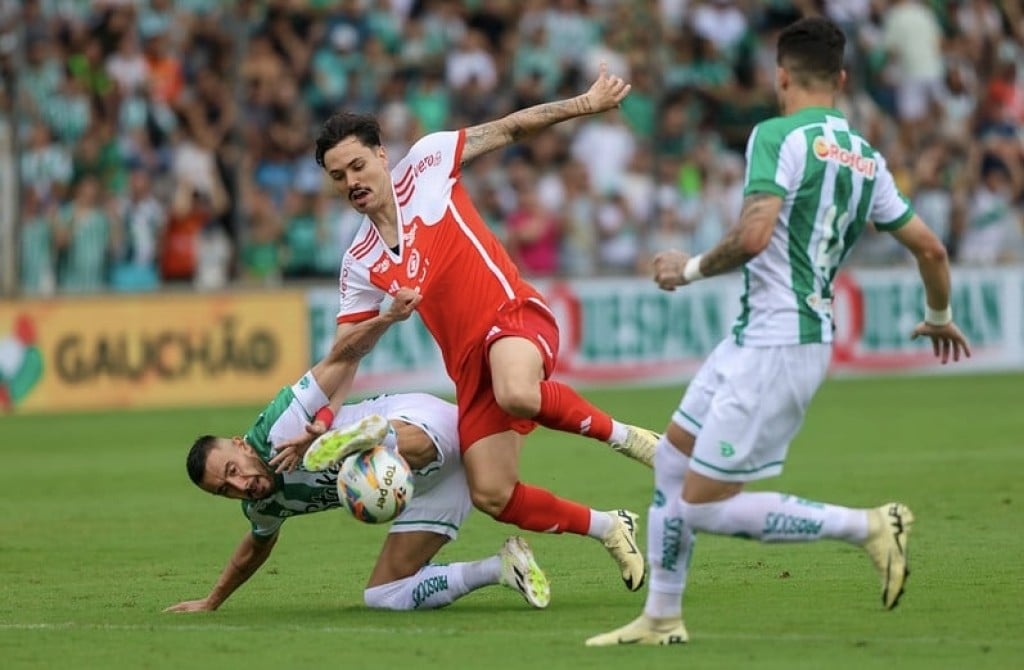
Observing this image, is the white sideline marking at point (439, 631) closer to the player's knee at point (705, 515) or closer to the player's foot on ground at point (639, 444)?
the player's knee at point (705, 515)

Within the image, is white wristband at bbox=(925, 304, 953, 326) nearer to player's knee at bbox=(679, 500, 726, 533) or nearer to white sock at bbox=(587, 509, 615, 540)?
player's knee at bbox=(679, 500, 726, 533)

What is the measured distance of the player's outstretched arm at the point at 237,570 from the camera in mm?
8984

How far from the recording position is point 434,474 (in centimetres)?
916

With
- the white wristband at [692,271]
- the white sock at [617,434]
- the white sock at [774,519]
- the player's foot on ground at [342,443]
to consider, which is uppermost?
the white wristband at [692,271]

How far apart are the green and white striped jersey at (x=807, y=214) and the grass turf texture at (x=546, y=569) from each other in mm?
1309

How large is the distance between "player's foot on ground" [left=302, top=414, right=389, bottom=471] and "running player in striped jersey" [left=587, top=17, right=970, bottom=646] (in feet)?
4.83

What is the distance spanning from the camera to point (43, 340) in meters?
20.9

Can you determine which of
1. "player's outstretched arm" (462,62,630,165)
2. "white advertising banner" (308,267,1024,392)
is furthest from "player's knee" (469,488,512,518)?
"white advertising banner" (308,267,1024,392)

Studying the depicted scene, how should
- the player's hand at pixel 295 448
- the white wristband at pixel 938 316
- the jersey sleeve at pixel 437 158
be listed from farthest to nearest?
1. the jersey sleeve at pixel 437 158
2. the player's hand at pixel 295 448
3. the white wristband at pixel 938 316

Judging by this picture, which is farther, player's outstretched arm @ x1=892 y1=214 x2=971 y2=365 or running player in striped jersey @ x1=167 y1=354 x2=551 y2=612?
running player in striped jersey @ x1=167 y1=354 x2=551 y2=612

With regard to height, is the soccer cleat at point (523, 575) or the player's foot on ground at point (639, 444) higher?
the player's foot on ground at point (639, 444)

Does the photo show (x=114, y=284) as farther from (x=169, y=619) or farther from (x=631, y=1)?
(x=169, y=619)

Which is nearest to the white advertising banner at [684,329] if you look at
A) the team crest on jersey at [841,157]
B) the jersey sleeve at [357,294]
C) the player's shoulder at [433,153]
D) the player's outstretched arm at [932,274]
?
the player's shoulder at [433,153]

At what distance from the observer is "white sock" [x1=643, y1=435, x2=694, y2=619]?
291 inches
